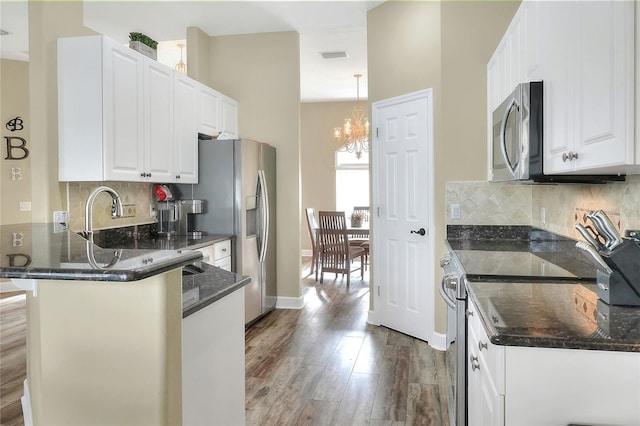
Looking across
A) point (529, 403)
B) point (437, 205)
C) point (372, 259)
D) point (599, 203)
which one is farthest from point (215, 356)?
point (372, 259)

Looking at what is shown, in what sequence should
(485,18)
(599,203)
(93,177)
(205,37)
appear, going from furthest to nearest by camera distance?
(205,37) < (485,18) < (93,177) < (599,203)

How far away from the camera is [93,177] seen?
298 cm

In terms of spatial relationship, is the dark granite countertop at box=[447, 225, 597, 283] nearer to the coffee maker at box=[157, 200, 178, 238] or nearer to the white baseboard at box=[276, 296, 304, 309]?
the white baseboard at box=[276, 296, 304, 309]

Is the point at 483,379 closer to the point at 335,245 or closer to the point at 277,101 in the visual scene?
the point at 277,101

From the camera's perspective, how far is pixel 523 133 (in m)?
2.04

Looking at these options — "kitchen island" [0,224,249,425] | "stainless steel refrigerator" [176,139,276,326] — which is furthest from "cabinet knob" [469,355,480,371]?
"stainless steel refrigerator" [176,139,276,326]

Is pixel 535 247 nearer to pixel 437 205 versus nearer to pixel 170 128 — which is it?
pixel 437 205

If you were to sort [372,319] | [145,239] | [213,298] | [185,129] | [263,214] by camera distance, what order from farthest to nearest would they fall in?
[263,214]
[372,319]
[185,129]
[145,239]
[213,298]

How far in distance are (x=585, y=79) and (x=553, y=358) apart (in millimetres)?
917

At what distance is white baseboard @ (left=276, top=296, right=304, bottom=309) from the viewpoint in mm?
5074

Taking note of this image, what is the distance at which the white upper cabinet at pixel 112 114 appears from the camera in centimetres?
298

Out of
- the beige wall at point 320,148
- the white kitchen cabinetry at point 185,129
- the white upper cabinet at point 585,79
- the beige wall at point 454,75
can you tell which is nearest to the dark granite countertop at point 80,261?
the white upper cabinet at point 585,79

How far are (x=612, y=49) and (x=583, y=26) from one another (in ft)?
0.84

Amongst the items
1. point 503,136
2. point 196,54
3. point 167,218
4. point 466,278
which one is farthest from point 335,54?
point 466,278
